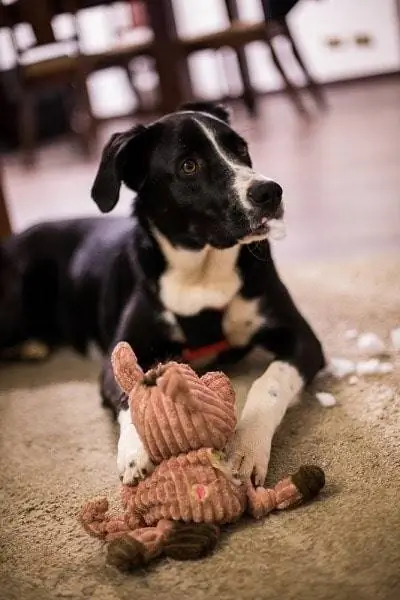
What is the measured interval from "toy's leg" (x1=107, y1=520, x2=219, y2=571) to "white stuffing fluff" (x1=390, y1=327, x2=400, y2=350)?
842 mm

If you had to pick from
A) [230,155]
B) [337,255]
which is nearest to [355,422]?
[230,155]

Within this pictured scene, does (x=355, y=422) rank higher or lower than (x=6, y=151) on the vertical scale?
higher

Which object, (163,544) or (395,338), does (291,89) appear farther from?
(163,544)

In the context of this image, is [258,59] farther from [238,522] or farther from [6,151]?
[238,522]

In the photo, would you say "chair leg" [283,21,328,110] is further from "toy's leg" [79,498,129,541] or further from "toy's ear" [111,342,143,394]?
"toy's leg" [79,498,129,541]

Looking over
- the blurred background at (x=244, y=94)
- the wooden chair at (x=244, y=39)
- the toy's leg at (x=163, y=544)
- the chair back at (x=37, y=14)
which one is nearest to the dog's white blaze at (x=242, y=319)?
the toy's leg at (x=163, y=544)

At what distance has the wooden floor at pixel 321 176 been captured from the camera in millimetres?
2922

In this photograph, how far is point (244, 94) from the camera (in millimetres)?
6219

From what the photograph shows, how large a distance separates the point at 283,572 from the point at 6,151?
Result: 6.66 metres

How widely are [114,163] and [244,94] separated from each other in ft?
15.4

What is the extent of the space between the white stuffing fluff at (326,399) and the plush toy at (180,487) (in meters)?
0.36

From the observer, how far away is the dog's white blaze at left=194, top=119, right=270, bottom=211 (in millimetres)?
1640

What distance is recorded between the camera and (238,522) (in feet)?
4.18

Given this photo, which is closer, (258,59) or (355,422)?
(355,422)
